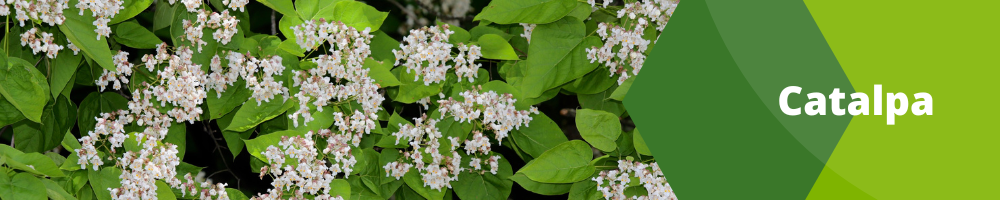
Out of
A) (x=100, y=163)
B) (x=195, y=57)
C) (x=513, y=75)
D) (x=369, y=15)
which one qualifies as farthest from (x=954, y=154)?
(x=100, y=163)

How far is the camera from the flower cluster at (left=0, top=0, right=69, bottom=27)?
4.35 ft

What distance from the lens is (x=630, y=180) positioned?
157 centimetres

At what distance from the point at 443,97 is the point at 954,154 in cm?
99

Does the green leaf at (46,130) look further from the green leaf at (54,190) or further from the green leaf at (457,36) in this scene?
the green leaf at (457,36)

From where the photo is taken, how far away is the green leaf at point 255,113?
1.54 metres

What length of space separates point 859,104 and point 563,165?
0.59 m

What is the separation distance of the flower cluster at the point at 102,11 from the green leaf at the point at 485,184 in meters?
0.79

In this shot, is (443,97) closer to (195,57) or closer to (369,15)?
(369,15)

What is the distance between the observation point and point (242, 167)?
77.8 inches

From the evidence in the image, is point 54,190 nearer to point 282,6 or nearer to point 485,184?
point 282,6

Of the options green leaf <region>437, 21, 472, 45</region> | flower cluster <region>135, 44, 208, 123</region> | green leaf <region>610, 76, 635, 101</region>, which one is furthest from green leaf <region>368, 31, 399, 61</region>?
green leaf <region>610, 76, 635, 101</region>

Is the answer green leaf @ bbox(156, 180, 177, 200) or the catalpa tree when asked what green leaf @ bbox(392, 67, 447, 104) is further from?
green leaf @ bbox(156, 180, 177, 200)

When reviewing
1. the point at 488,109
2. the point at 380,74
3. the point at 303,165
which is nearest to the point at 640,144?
the point at 488,109

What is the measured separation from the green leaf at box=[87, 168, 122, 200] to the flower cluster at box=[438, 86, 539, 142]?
0.68 metres
